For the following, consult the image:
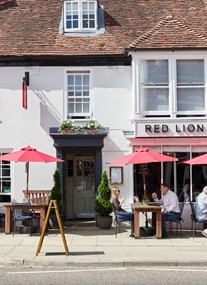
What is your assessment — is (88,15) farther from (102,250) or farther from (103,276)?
(103,276)

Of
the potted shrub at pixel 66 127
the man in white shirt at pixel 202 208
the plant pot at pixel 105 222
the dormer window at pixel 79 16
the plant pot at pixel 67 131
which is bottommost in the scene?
the plant pot at pixel 105 222

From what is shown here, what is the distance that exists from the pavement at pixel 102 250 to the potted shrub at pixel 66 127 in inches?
125

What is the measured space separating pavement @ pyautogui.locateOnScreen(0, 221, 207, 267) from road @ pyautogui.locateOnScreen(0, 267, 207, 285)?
13.2 inches

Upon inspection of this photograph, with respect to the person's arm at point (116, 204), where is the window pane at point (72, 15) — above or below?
above

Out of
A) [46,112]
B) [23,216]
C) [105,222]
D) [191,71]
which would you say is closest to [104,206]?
[105,222]

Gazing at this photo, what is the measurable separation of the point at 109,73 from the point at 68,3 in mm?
3173

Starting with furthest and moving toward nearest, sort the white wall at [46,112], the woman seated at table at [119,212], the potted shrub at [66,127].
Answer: the white wall at [46,112] → the potted shrub at [66,127] → the woman seated at table at [119,212]

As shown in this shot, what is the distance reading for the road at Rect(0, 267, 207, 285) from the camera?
8.48 m

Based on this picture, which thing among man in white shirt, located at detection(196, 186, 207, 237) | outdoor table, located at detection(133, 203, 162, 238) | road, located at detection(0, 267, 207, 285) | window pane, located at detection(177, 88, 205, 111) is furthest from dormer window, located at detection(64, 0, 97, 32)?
road, located at detection(0, 267, 207, 285)

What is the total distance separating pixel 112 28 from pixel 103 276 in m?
11.1

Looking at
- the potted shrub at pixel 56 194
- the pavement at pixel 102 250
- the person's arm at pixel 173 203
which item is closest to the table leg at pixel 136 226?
the pavement at pixel 102 250

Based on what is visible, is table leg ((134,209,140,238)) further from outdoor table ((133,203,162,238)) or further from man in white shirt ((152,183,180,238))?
man in white shirt ((152,183,180,238))

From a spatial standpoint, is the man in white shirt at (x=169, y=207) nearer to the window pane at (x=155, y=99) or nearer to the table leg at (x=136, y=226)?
the table leg at (x=136, y=226)

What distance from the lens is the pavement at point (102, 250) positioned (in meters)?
10.2
